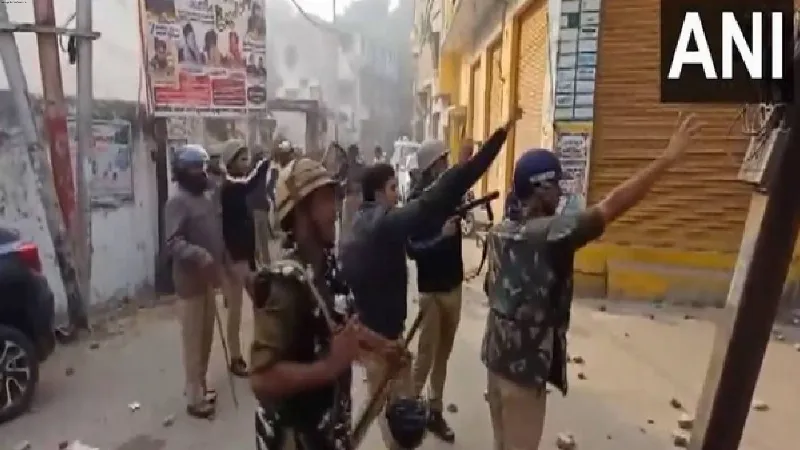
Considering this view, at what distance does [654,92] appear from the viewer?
7887 mm

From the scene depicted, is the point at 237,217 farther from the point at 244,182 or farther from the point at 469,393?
the point at 469,393

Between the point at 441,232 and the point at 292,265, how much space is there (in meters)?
2.31

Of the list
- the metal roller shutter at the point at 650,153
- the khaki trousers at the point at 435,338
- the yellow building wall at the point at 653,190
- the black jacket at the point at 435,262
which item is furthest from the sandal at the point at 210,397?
the metal roller shutter at the point at 650,153

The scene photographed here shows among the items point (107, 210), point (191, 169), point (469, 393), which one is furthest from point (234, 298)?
point (107, 210)

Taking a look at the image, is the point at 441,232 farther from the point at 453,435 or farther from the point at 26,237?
the point at 26,237

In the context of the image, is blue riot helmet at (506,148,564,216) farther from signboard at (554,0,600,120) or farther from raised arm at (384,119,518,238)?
signboard at (554,0,600,120)

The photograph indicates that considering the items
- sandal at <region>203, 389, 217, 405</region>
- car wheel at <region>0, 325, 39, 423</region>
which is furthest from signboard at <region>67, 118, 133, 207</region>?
sandal at <region>203, 389, 217, 405</region>

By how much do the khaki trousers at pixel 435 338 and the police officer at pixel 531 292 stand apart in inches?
44.9

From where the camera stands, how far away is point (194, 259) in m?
4.68

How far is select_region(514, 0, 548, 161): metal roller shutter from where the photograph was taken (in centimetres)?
938

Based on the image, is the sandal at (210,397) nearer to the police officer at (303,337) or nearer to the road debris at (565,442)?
the road debris at (565,442)

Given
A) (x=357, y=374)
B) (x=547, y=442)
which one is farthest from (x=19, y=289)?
(x=547, y=442)

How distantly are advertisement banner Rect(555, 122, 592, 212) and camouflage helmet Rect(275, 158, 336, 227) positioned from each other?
612 cm

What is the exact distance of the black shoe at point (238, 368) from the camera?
5.74 m
